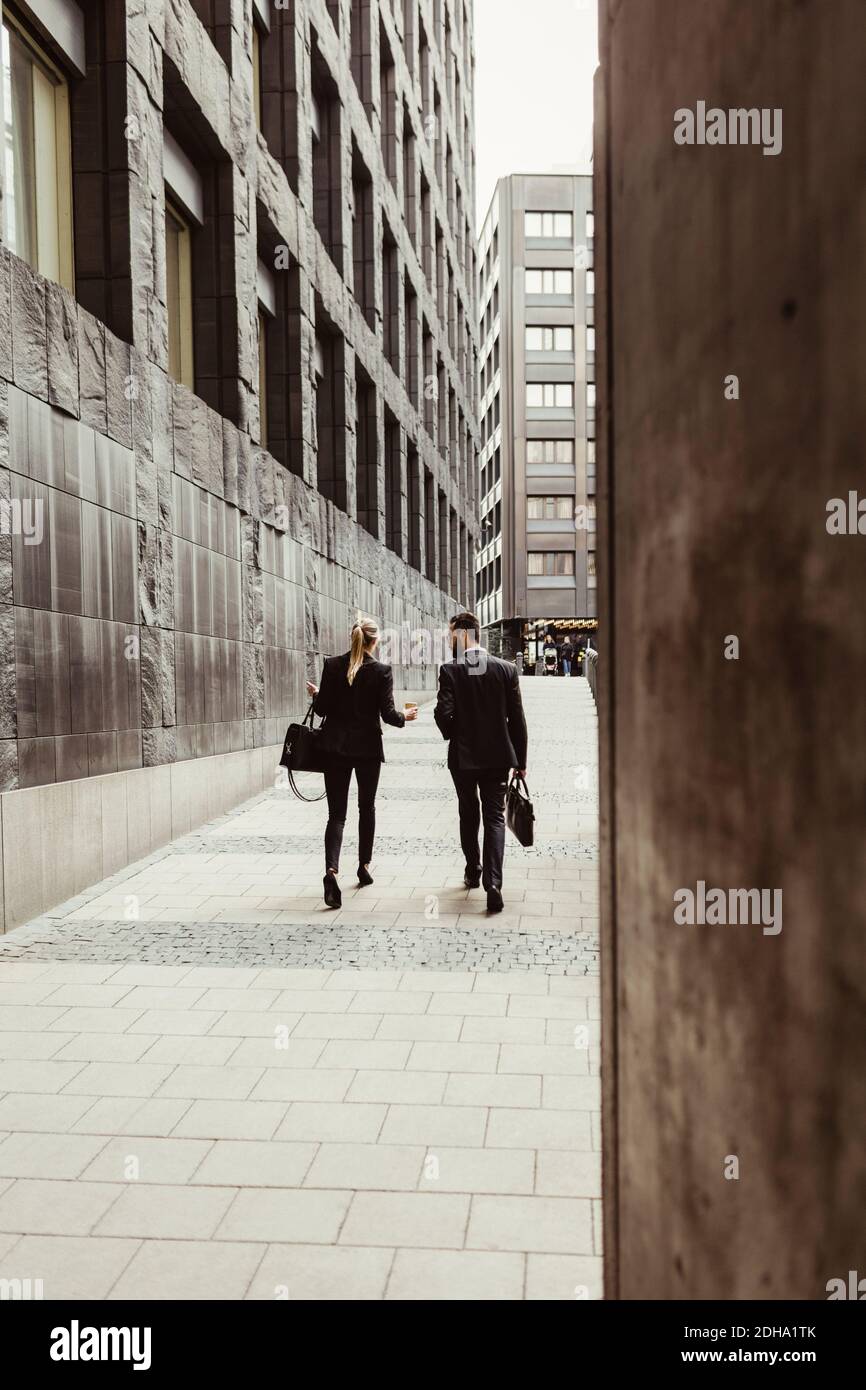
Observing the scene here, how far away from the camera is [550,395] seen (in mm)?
73125

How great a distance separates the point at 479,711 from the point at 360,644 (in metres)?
0.99

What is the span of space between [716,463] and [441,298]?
125 ft

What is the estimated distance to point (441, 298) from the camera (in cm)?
3766

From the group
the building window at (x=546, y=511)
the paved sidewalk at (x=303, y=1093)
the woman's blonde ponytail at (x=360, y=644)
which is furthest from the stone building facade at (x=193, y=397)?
the building window at (x=546, y=511)

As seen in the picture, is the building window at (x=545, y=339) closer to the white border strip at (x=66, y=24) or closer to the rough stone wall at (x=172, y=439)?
the rough stone wall at (x=172, y=439)

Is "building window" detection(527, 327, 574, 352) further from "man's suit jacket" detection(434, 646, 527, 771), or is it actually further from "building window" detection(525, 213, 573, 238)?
"man's suit jacket" detection(434, 646, 527, 771)

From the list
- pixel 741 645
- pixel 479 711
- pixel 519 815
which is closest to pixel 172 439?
pixel 479 711

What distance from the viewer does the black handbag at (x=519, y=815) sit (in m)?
7.39

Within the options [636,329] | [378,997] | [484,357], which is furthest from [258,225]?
[484,357]

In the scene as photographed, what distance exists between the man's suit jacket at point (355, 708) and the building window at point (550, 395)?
221 feet

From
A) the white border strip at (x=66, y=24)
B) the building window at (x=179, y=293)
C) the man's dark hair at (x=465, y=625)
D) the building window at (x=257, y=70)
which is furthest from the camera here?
the building window at (x=257, y=70)

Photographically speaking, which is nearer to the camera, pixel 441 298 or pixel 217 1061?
pixel 217 1061

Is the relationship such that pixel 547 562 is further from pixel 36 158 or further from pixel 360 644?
pixel 360 644
